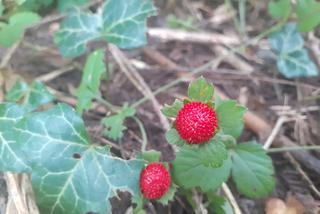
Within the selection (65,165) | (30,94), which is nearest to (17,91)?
(30,94)

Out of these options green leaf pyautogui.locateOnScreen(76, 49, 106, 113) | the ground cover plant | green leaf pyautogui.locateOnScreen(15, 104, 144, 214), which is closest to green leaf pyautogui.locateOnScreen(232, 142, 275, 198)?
the ground cover plant

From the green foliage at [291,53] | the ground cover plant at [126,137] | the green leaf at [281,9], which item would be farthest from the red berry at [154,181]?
the green leaf at [281,9]

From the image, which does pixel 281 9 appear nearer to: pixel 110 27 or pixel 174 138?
pixel 110 27

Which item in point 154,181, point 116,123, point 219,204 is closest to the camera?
point 154,181

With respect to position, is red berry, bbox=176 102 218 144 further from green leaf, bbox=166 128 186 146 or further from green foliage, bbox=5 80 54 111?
green foliage, bbox=5 80 54 111

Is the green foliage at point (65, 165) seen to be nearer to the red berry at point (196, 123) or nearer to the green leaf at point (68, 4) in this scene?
the red berry at point (196, 123)

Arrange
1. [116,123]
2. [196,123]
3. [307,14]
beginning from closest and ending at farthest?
[196,123]
[116,123]
[307,14]

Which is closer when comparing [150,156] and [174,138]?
[174,138]

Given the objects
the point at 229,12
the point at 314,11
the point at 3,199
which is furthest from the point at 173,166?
the point at 229,12
